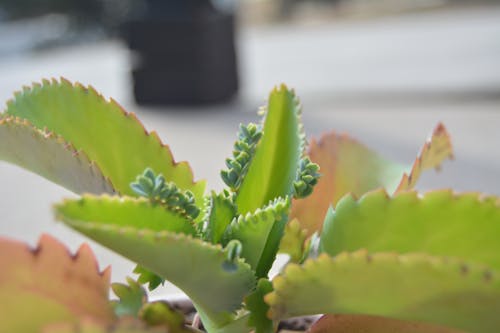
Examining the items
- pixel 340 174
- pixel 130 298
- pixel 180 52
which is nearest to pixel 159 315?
pixel 130 298

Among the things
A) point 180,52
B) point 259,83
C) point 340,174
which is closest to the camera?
point 340,174

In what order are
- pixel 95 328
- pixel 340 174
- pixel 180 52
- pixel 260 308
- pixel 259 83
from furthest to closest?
pixel 259 83, pixel 180 52, pixel 340 174, pixel 260 308, pixel 95 328

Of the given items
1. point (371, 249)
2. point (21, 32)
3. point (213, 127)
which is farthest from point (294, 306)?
point (21, 32)

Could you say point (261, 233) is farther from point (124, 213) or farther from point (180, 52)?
point (180, 52)

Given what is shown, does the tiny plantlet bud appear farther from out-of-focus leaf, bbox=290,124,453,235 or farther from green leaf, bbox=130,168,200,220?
out-of-focus leaf, bbox=290,124,453,235

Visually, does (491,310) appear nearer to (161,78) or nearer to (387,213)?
(387,213)

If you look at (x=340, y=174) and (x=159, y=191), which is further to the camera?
(x=340, y=174)
